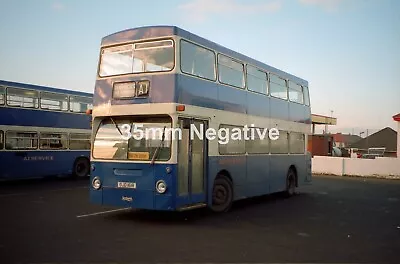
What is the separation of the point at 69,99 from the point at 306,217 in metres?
14.1

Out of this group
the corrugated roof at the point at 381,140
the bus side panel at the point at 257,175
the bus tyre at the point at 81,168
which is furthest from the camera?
the corrugated roof at the point at 381,140

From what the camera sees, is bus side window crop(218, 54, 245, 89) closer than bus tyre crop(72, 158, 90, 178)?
Yes

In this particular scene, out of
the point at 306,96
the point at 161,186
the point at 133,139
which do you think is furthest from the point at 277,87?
the point at 161,186

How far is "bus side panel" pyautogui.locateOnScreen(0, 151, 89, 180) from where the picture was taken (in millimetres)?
18661

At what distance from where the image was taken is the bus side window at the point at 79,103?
21.7 metres

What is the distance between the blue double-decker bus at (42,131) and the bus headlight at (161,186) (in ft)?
37.3

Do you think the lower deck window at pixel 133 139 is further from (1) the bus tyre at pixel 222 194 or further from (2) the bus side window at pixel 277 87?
(2) the bus side window at pixel 277 87

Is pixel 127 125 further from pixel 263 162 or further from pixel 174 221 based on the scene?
pixel 263 162

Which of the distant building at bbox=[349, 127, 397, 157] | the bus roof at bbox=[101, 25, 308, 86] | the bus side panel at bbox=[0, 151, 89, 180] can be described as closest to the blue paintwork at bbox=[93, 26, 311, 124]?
the bus roof at bbox=[101, 25, 308, 86]

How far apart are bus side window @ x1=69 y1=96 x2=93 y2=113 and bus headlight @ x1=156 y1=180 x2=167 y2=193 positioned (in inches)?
522

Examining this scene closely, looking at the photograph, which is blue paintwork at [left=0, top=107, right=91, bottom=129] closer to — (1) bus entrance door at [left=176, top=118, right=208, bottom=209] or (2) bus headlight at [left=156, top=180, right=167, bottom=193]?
(1) bus entrance door at [left=176, top=118, right=208, bottom=209]

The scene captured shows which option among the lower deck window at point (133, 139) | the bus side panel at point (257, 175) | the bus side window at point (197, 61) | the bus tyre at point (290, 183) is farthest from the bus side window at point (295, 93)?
the lower deck window at point (133, 139)

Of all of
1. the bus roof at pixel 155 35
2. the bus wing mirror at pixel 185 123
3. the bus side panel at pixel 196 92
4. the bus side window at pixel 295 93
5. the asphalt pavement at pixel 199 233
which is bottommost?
the asphalt pavement at pixel 199 233

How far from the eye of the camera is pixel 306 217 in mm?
11375
